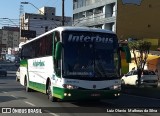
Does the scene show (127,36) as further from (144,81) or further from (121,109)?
(121,109)

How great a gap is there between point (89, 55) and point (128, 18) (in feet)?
174

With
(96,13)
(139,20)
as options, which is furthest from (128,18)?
(96,13)

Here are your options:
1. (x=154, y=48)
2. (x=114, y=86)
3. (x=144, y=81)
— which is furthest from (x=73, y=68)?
(x=154, y=48)

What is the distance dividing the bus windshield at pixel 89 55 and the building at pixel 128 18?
48983mm

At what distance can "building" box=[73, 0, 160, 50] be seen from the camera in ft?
224

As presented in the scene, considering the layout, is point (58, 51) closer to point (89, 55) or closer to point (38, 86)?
point (89, 55)

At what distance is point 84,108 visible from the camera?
16.9 m

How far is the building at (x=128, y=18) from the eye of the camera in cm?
6819

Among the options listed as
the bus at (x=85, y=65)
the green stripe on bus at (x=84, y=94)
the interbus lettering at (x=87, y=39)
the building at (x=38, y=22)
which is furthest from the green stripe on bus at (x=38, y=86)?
the building at (x=38, y=22)

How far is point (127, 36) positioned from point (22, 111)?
180 feet

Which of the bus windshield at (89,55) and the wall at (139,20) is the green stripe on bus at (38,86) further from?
the wall at (139,20)

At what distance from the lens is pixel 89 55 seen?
56.3 ft

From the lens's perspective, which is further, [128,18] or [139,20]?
[139,20]

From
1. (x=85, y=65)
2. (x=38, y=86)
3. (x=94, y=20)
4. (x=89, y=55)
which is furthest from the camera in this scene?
(x=94, y=20)
